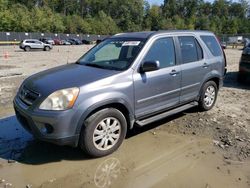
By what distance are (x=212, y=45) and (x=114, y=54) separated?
2.51 m

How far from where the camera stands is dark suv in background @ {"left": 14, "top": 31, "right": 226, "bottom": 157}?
13.2 ft

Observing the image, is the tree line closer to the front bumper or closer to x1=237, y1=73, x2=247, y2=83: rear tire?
x1=237, y1=73, x2=247, y2=83: rear tire

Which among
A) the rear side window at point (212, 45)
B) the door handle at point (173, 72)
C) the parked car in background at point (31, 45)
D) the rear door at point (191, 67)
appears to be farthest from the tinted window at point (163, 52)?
the parked car in background at point (31, 45)

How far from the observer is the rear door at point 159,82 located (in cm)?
477

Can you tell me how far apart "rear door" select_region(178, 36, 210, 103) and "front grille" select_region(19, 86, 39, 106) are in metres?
2.74

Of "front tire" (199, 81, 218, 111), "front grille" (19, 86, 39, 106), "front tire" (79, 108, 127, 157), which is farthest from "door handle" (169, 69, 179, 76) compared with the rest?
"front grille" (19, 86, 39, 106)

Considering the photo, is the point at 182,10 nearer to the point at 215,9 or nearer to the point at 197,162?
the point at 215,9

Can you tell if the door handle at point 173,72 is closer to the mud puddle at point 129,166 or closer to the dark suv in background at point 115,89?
the dark suv in background at point 115,89

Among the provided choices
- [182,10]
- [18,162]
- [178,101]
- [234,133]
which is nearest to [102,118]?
[18,162]

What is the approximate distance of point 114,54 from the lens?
5312 mm

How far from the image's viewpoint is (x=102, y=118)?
169 inches

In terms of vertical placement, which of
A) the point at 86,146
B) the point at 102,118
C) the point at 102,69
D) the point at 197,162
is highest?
the point at 102,69

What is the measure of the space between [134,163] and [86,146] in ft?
2.42

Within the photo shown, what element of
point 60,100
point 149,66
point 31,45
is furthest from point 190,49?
point 31,45
